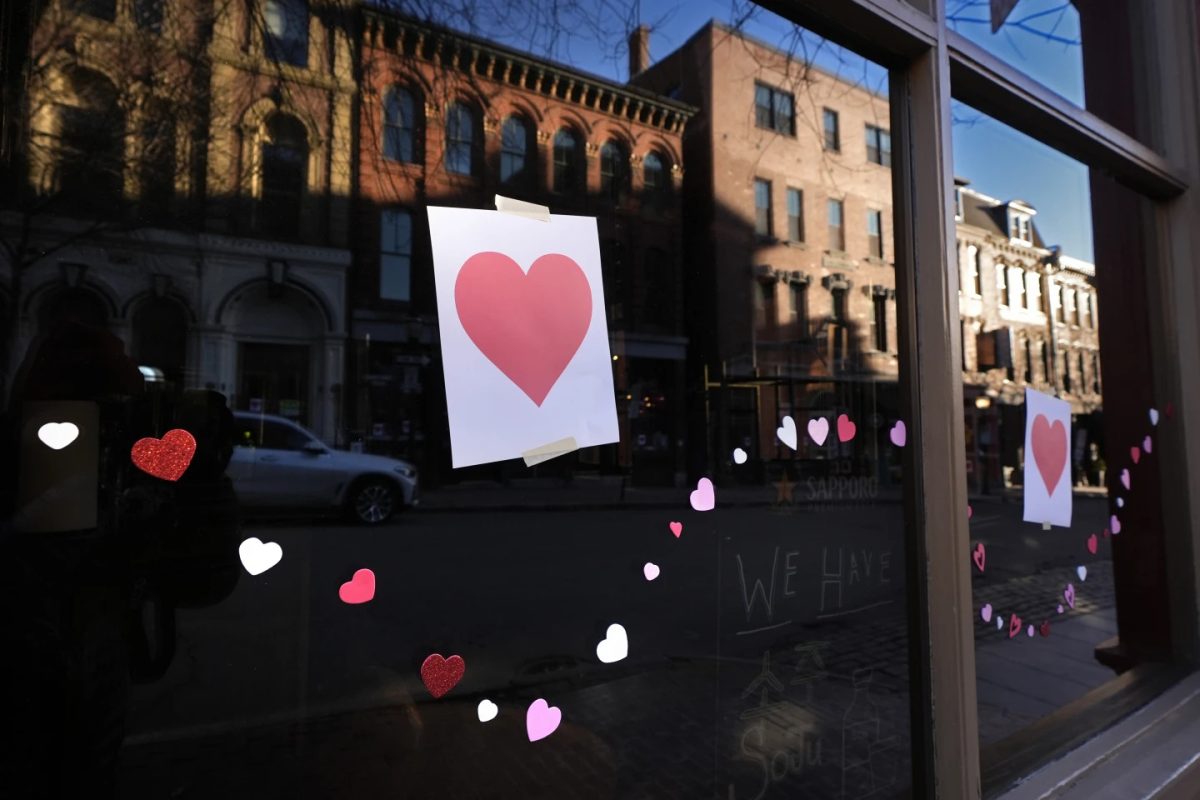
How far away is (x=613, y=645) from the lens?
88.9 inches

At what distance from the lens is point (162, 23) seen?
1441mm

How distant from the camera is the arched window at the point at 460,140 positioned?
5.70ft

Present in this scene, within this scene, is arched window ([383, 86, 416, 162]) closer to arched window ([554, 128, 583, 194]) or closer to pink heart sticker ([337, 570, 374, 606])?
arched window ([554, 128, 583, 194])

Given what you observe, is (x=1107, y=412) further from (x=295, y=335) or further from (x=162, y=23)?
(x=162, y=23)

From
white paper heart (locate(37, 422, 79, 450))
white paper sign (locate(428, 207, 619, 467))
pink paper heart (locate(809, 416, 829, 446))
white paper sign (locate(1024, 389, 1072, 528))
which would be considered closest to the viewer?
white paper heart (locate(37, 422, 79, 450))

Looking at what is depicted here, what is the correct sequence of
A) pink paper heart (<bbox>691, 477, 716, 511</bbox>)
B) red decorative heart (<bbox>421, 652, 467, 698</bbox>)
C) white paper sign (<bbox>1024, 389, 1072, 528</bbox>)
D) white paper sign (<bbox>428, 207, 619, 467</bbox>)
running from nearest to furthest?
white paper sign (<bbox>428, 207, 619, 467</bbox>) → red decorative heart (<bbox>421, 652, 467, 698</bbox>) → pink paper heart (<bbox>691, 477, 716, 511</bbox>) → white paper sign (<bbox>1024, 389, 1072, 528</bbox>)

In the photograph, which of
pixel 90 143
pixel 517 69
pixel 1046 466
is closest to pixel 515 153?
pixel 517 69

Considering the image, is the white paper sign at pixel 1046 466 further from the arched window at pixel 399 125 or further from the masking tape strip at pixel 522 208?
the arched window at pixel 399 125

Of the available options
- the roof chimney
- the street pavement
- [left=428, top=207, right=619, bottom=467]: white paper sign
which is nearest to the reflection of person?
the street pavement

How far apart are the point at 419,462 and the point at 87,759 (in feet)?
3.10

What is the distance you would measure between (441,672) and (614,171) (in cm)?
164

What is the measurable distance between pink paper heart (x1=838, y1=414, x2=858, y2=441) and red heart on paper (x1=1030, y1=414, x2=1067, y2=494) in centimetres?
82

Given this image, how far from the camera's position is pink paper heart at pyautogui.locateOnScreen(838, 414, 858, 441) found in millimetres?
2451

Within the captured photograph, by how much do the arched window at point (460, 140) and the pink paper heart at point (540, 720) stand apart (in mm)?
1636
